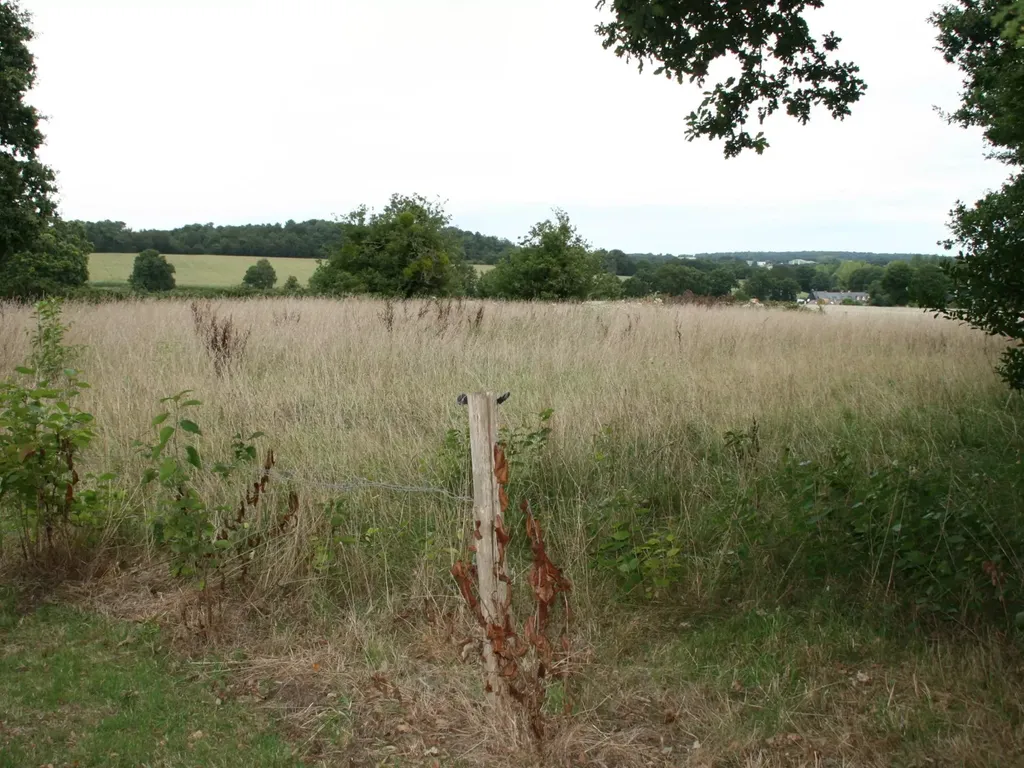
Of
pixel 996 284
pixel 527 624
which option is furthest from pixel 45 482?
pixel 996 284

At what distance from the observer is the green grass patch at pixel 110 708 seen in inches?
119

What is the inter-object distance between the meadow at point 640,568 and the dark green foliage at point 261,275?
120ft

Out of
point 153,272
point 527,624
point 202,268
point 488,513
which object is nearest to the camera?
point 527,624

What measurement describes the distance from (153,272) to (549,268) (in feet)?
86.5

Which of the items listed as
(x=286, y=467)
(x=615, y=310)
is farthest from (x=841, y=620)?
(x=615, y=310)

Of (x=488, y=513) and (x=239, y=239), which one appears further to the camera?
(x=239, y=239)

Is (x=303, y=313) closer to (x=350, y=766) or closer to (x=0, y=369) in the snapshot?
(x=0, y=369)

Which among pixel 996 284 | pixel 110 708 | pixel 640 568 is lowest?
pixel 110 708

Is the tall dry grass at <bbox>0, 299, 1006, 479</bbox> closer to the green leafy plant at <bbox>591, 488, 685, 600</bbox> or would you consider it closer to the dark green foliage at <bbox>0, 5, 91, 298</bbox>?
the green leafy plant at <bbox>591, 488, 685, 600</bbox>

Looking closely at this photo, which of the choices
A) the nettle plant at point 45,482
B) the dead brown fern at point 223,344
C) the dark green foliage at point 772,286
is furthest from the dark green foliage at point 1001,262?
the dark green foliage at point 772,286

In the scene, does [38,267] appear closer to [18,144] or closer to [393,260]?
[18,144]

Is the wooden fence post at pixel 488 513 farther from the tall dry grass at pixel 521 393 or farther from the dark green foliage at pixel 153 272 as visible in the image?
the dark green foliage at pixel 153 272

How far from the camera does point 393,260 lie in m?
23.3

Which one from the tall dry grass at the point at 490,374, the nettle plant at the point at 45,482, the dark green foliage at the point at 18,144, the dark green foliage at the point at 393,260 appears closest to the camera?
the nettle plant at the point at 45,482
